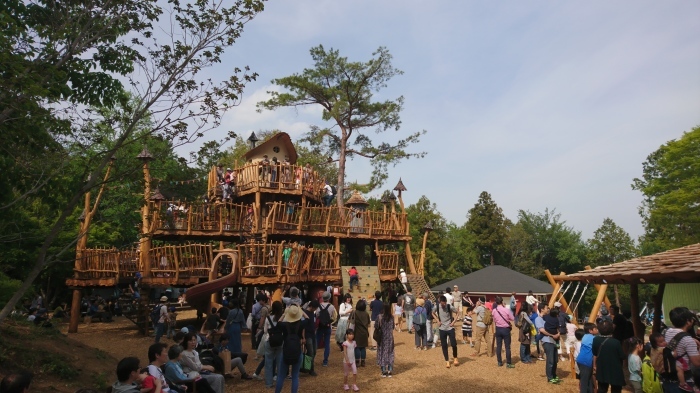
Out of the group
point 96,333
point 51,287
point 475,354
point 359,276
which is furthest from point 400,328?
point 51,287

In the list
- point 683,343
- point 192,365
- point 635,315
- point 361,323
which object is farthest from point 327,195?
point 683,343

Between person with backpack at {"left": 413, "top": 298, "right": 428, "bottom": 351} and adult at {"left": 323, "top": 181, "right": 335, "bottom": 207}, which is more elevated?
adult at {"left": 323, "top": 181, "right": 335, "bottom": 207}

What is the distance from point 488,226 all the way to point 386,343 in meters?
38.0

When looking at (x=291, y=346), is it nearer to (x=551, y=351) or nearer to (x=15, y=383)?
(x=15, y=383)

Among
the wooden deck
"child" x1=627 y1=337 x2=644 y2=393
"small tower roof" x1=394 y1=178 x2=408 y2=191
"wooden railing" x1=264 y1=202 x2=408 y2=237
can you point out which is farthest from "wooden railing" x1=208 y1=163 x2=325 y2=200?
"child" x1=627 y1=337 x2=644 y2=393

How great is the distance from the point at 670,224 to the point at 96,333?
103 ft

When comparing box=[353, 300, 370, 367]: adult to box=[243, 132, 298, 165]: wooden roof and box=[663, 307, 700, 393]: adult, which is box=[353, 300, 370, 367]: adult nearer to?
box=[663, 307, 700, 393]: adult

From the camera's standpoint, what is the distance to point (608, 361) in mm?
6309

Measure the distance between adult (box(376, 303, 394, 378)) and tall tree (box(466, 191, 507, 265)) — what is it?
37.2 meters

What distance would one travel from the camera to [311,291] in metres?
19.5

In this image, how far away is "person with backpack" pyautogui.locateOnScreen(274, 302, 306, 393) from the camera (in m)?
7.06

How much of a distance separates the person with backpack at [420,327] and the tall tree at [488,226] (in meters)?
33.1

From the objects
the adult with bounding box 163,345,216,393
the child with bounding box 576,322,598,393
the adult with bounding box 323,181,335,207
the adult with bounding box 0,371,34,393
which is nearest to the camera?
the adult with bounding box 0,371,34,393

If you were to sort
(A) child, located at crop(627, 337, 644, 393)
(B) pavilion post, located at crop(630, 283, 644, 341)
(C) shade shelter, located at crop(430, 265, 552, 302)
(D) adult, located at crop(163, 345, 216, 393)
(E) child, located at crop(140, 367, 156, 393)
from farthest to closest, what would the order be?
(C) shade shelter, located at crop(430, 265, 552, 302) → (B) pavilion post, located at crop(630, 283, 644, 341) → (A) child, located at crop(627, 337, 644, 393) → (D) adult, located at crop(163, 345, 216, 393) → (E) child, located at crop(140, 367, 156, 393)
